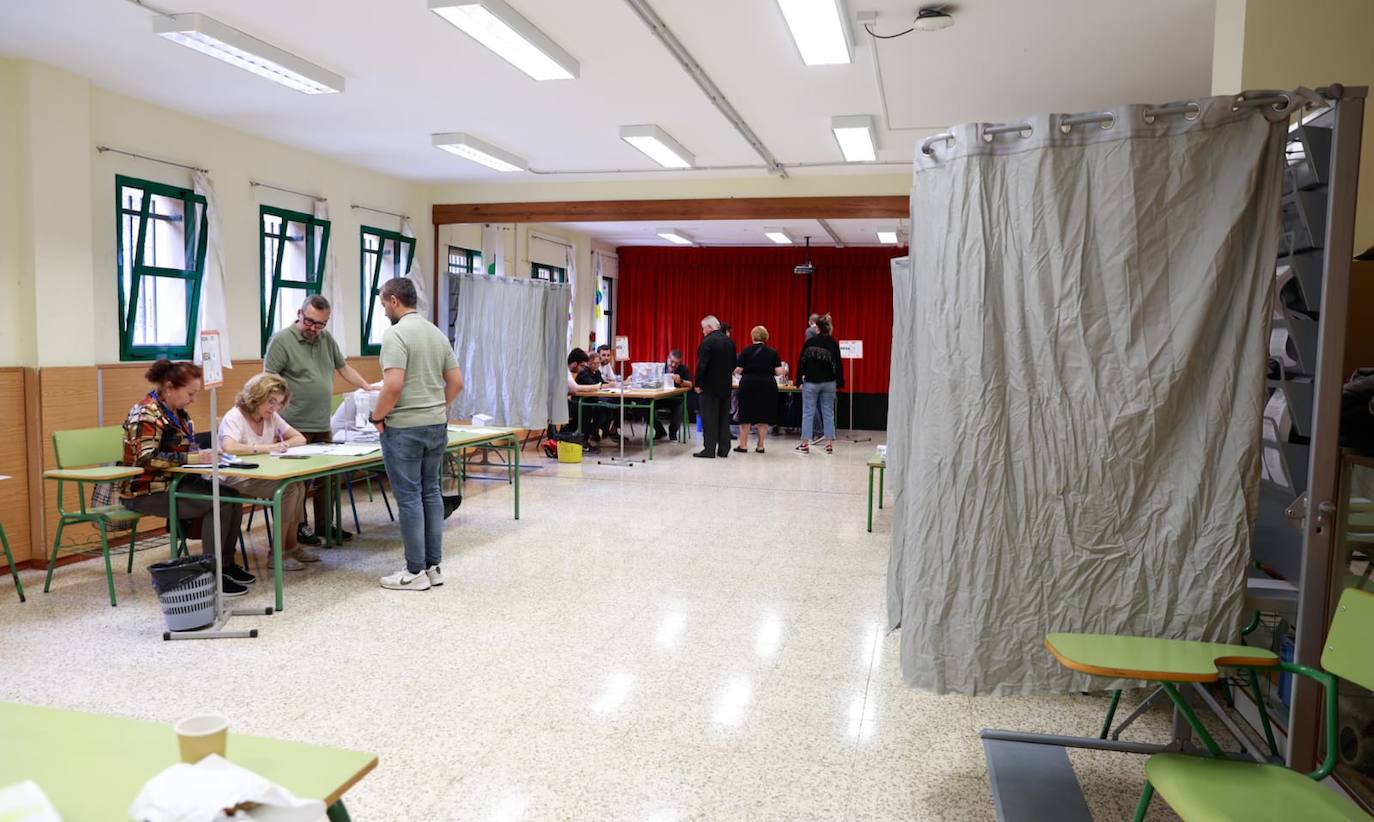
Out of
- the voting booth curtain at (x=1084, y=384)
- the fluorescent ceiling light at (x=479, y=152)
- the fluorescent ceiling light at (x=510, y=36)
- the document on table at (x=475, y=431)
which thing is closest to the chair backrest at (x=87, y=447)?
the document on table at (x=475, y=431)

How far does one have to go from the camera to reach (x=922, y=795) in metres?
2.66

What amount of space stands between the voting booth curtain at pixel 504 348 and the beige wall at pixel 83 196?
1.97 metres

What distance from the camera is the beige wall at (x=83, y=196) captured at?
16.6 ft

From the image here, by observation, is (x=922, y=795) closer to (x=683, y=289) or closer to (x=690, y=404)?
(x=690, y=404)

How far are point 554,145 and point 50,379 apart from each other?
387 centimetres

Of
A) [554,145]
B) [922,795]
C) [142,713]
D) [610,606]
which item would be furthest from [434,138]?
[922,795]

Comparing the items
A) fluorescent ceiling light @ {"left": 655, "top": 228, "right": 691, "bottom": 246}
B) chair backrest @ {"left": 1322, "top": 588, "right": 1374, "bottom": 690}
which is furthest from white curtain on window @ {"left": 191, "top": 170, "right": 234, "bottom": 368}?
fluorescent ceiling light @ {"left": 655, "top": 228, "right": 691, "bottom": 246}

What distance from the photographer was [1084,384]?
7.44ft

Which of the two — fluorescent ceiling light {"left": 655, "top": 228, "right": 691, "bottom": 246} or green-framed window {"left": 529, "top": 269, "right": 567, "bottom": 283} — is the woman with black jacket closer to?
fluorescent ceiling light {"left": 655, "top": 228, "right": 691, "bottom": 246}

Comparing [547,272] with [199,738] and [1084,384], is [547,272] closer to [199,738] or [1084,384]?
[1084,384]

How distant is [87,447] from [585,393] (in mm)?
5347

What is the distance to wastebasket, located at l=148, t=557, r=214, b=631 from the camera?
153 inches

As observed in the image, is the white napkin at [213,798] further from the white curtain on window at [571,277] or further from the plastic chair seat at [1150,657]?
the white curtain on window at [571,277]

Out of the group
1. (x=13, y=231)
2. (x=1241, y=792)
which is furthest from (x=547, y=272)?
(x=1241, y=792)
